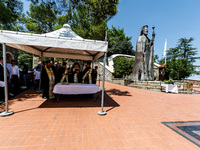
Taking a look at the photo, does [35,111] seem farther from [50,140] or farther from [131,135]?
[131,135]

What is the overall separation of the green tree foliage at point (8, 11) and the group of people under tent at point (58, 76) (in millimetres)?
6326

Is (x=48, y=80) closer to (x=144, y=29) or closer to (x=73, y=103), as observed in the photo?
(x=73, y=103)

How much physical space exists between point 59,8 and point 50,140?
10.9 metres

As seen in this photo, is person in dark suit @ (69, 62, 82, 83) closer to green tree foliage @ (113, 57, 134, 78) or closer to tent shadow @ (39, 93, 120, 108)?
tent shadow @ (39, 93, 120, 108)

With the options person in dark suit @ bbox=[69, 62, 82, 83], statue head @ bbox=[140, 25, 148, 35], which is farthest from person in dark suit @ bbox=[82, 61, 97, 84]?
statue head @ bbox=[140, 25, 148, 35]

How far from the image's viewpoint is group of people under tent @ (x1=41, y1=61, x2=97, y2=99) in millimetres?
4746

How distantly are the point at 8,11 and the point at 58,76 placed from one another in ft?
24.2

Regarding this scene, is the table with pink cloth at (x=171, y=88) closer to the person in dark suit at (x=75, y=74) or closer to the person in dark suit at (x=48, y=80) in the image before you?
the person in dark suit at (x=75, y=74)

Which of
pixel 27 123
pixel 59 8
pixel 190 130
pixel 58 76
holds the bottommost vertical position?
pixel 190 130

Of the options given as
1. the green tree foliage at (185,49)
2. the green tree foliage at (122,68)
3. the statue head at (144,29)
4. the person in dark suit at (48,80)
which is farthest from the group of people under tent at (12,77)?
the green tree foliage at (185,49)

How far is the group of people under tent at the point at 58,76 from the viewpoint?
475cm

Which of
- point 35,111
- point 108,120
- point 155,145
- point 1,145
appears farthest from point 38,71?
point 155,145

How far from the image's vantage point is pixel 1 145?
76.0 inches

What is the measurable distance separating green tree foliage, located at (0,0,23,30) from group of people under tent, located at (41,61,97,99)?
6326 mm
